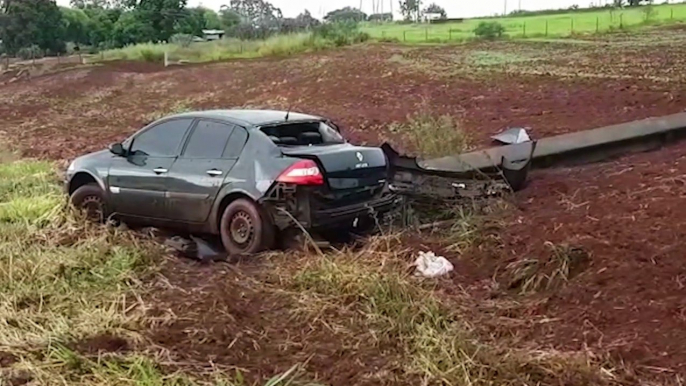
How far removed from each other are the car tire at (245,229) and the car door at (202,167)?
10.9 inches

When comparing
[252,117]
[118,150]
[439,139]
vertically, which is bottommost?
[439,139]

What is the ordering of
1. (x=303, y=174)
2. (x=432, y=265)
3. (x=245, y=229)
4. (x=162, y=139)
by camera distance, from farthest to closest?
(x=162, y=139), (x=245, y=229), (x=303, y=174), (x=432, y=265)

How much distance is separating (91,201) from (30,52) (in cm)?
6132

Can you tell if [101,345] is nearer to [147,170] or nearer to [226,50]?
[147,170]

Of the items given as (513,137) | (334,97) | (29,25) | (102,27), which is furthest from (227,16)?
(513,137)

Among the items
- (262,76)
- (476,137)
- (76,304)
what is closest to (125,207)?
(76,304)

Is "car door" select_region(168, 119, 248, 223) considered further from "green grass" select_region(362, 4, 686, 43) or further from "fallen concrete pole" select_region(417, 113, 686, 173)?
"green grass" select_region(362, 4, 686, 43)

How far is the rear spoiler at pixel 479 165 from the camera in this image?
9.85 meters

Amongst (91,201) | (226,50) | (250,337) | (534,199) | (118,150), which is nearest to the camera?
(250,337)

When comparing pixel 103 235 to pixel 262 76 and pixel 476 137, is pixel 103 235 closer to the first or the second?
pixel 476 137

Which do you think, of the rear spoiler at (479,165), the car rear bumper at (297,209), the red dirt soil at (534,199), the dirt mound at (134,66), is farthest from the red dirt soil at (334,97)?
the car rear bumper at (297,209)

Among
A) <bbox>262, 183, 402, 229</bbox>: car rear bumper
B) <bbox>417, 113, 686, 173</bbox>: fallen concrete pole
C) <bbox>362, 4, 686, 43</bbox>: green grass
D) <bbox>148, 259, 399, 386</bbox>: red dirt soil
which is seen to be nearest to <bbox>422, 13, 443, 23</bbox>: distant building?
<bbox>362, 4, 686, 43</bbox>: green grass

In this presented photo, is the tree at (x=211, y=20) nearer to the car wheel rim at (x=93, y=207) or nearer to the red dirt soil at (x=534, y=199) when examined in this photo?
the red dirt soil at (x=534, y=199)

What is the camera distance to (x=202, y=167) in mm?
9078
